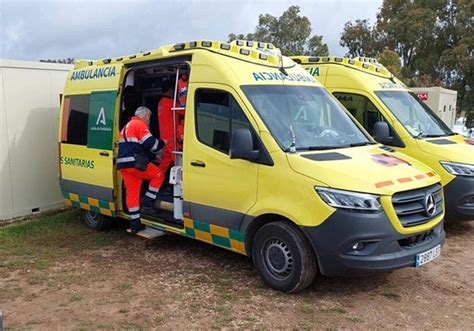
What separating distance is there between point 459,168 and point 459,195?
1.25 feet

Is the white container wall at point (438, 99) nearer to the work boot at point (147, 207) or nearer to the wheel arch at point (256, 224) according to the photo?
the work boot at point (147, 207)

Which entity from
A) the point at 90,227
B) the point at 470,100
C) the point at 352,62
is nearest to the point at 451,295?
the point at 352,62

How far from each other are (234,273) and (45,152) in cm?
492

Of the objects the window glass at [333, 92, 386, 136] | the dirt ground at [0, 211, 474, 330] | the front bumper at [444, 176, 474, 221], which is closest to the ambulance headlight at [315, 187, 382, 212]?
the dirt ground at [0, 211, 474, 330]

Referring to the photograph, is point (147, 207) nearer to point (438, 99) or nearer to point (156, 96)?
point (156, 96)

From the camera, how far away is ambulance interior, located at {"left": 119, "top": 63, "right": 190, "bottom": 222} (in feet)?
21.4

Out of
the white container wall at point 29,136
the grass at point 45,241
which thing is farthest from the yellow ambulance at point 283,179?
the white container wall at point 29,136

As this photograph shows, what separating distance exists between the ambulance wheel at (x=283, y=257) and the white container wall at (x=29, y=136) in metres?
5.18

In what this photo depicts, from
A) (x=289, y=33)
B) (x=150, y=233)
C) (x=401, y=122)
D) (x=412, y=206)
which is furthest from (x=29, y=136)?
(x=289, y=33)

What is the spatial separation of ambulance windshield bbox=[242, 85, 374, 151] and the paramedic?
183cm

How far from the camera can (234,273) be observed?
5762 mm

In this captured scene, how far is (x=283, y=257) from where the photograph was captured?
16.5 feet

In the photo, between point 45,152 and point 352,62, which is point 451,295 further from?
point 45,152

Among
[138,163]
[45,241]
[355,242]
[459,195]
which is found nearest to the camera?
[355,242]
